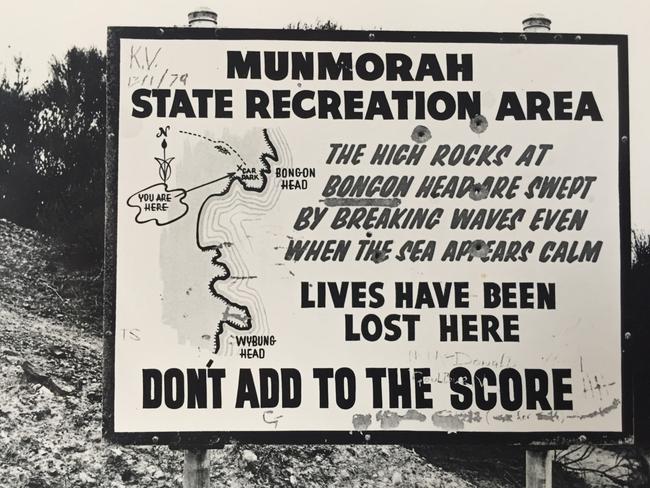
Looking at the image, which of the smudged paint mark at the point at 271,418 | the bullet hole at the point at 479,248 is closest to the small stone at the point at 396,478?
the smudged paint mark at the point at 271,418

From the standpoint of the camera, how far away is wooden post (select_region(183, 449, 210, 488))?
2.59 m

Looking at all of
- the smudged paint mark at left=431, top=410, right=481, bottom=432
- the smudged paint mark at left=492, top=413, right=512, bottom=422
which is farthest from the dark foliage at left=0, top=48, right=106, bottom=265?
the smudged paint mark at left=492, top=413, right=512, bottom=422

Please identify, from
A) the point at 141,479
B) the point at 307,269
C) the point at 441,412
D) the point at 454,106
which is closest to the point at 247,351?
the point at 307,269

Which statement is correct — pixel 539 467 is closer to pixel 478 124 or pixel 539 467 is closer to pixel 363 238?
pixel 363 238

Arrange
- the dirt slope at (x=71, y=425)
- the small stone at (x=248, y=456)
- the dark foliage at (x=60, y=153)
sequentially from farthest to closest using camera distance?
the dark foliage at (x=60, y=153) < the small stone at (x=248, y=456) < the dirt slope at (x=71, y=425)

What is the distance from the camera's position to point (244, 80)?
8.48ft

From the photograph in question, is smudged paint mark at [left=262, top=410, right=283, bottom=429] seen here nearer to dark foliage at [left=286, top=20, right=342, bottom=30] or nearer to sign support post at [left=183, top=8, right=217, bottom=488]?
sign support post at [left=183, top=8, right=217, bottom=488]

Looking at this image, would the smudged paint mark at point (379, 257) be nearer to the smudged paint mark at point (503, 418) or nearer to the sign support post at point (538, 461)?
the smudged paint mark at point (503, 418)

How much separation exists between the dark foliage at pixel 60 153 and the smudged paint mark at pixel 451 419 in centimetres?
301

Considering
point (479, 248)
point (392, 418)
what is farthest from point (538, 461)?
point (479, 248)

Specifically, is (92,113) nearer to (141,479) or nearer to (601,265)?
(141,479)

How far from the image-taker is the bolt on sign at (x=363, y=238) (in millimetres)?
2518

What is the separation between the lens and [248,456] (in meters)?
4.27

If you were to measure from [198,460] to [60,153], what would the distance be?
304 centimetres
